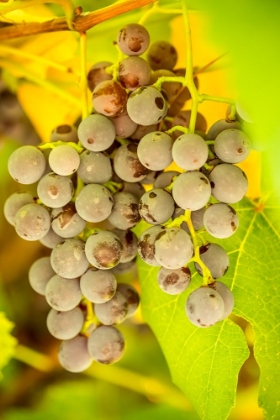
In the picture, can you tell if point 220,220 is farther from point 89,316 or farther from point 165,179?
point 89,316

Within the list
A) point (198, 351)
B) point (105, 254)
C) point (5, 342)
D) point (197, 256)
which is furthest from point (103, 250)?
point (5, 342)

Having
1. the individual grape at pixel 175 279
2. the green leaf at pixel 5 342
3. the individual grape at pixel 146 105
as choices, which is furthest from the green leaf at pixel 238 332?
the green leaf at pixel 5 342

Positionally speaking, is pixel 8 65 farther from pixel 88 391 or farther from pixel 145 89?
pixel 88 391

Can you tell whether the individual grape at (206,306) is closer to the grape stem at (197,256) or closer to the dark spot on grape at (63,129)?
the grape stem at (197,256)

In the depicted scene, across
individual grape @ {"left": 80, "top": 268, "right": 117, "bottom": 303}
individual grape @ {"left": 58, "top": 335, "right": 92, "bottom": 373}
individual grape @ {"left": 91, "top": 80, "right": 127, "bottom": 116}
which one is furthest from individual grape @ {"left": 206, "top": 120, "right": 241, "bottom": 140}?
individual grape @ {"left": 58, "top": 335, "right": 92, "bottom": 373}

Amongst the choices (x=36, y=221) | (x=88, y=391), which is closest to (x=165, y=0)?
(x=36, y=221)

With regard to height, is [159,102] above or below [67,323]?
above
